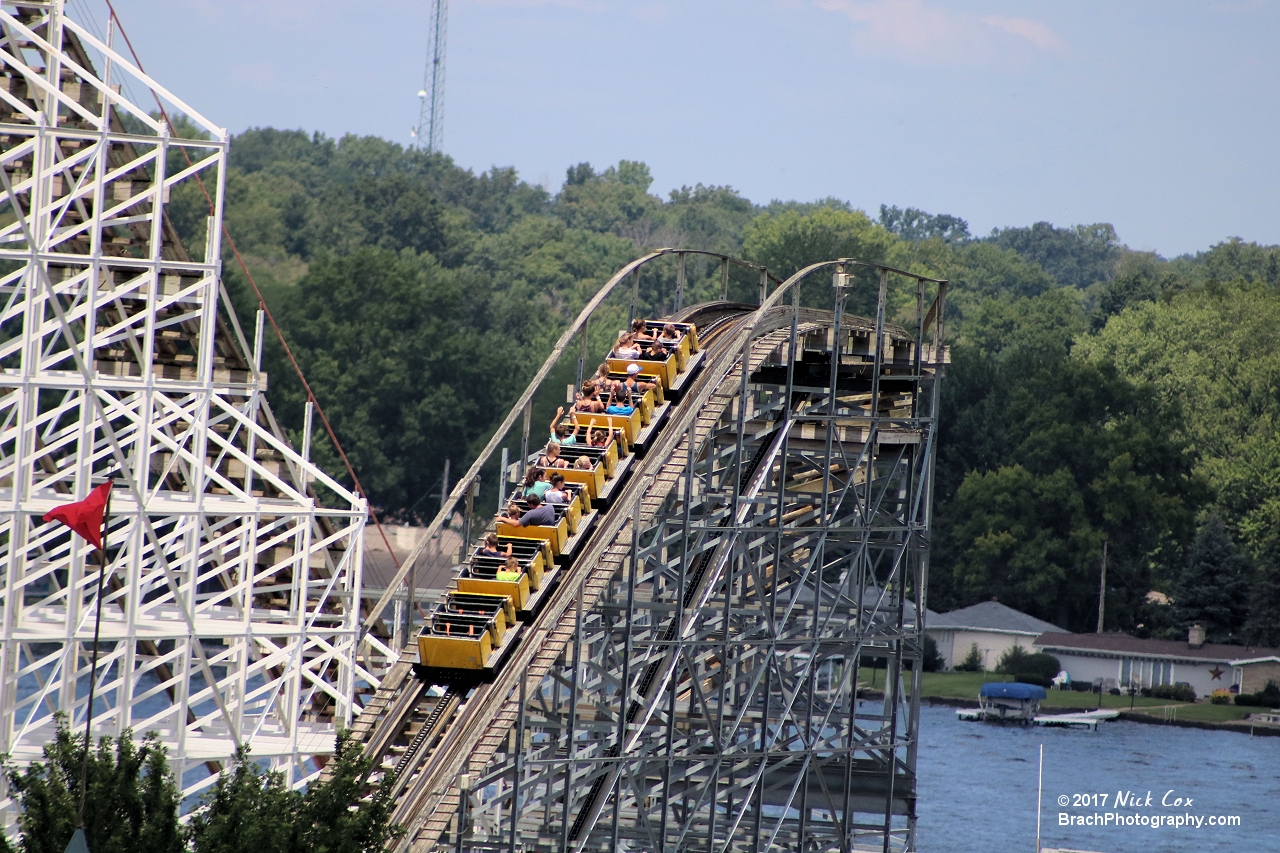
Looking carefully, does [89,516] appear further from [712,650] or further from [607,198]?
[607,198]

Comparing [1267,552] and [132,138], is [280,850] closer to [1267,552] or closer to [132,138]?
[132,138]

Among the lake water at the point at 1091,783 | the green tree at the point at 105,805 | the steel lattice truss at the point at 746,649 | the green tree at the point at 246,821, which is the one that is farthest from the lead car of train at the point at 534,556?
the lake water at the point at 1091,783

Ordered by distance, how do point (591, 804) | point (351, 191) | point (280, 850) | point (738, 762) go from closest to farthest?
point (280, 850) < point (591, 804) < point (738, 762) < point (351, 191)

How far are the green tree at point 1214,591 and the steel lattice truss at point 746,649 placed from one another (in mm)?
46606

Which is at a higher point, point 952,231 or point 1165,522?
point 952,231

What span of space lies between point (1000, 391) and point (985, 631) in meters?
17.9

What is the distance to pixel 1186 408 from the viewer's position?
102125 mm

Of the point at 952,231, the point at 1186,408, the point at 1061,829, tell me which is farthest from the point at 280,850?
the point at 952,231

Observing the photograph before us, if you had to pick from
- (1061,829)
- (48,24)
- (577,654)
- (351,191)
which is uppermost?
(351,191)

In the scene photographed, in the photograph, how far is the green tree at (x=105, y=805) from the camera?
75.8 ft

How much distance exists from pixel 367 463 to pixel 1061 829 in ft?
137

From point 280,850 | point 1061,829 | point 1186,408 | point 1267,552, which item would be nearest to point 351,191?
point 1186,408

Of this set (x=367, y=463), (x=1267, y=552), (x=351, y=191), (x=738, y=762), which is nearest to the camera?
(x=738, y=762)

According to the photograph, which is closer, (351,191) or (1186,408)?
(1186,408)
